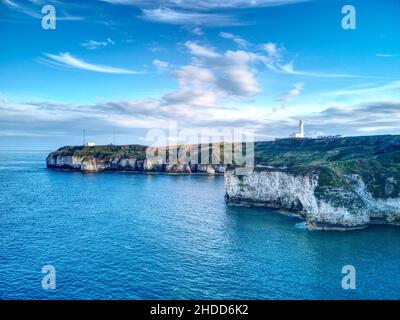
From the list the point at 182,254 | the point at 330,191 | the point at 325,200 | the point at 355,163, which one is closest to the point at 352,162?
the point at 355,163

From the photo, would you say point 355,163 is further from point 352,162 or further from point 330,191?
point 330,191

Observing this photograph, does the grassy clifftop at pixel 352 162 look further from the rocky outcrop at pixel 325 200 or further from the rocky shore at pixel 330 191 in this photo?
the rocky outcrop at pixel 325 200

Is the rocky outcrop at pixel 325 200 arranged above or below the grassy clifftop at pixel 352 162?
below

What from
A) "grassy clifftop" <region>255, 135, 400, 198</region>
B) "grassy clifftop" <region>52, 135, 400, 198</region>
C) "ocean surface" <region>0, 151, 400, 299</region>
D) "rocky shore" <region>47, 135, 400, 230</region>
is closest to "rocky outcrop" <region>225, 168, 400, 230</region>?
"rocky shore" <region>47, 135, 400, 230</region>

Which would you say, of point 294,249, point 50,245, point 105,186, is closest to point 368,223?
point 294,249

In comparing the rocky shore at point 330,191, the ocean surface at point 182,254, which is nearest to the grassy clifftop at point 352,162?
the rocky shore at point 330,191

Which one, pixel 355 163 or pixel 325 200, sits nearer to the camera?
pixel 325 200

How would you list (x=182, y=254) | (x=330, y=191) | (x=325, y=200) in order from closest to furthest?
(x=182, y=254) → (x=325, y=200) → (x=330, y=191)
